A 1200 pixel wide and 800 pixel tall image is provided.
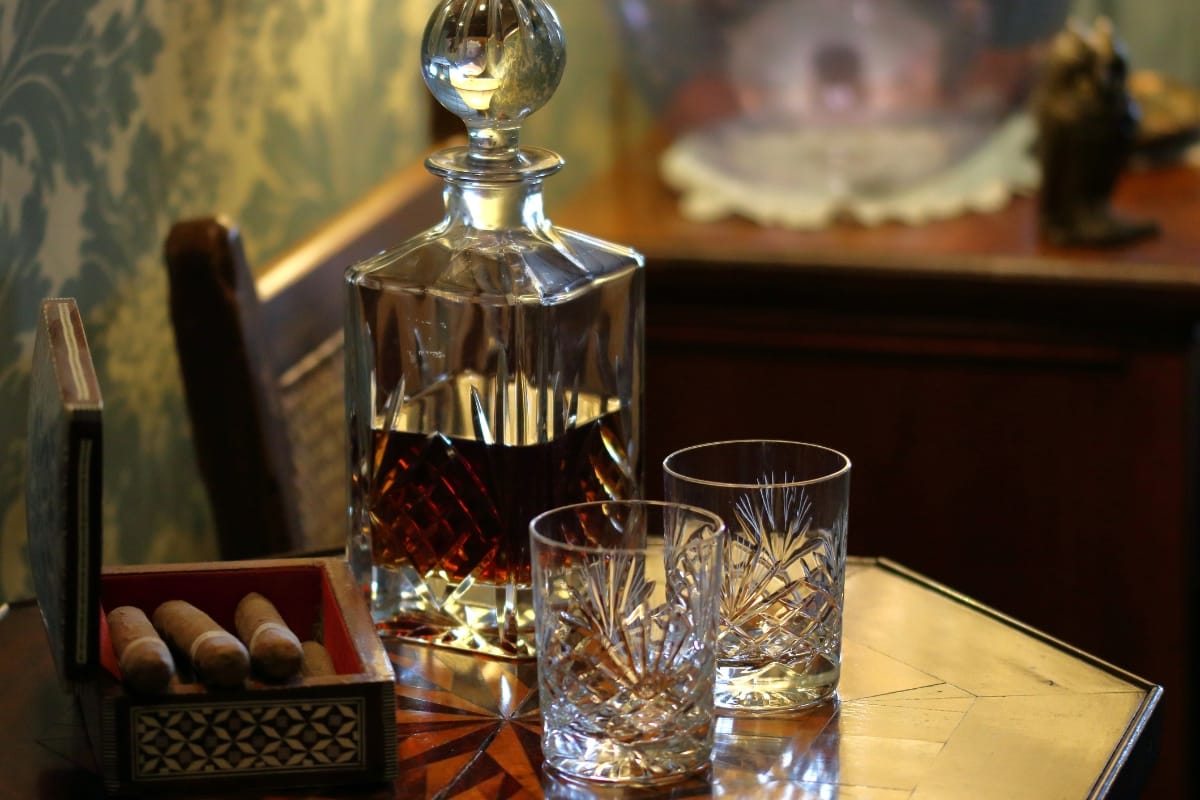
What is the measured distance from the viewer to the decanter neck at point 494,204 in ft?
2.89

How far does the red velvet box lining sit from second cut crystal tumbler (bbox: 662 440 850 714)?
0.18 meters

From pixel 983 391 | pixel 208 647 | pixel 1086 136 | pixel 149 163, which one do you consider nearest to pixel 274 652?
pixel 208 647

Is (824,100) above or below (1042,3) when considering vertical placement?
below

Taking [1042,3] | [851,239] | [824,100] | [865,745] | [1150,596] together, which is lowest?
[1150,596]

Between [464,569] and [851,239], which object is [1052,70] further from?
[464,569]

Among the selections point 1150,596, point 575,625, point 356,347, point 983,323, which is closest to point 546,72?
point 356,347

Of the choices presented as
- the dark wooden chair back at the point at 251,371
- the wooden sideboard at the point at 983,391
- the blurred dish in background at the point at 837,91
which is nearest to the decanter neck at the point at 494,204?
the dark wooden chair back at the point at 251,371

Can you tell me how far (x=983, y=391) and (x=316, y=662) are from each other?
3.53 feet

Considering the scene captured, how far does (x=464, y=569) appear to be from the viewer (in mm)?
892

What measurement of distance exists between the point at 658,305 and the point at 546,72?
0.90 meters

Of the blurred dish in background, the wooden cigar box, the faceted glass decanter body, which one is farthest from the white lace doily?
the wooden cigar box

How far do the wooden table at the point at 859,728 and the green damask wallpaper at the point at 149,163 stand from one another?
338mm

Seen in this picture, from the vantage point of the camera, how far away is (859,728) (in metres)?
0.78

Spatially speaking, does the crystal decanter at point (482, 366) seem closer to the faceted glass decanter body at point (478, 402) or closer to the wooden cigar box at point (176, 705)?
the faceted glass decanter body at point (478, 402)
